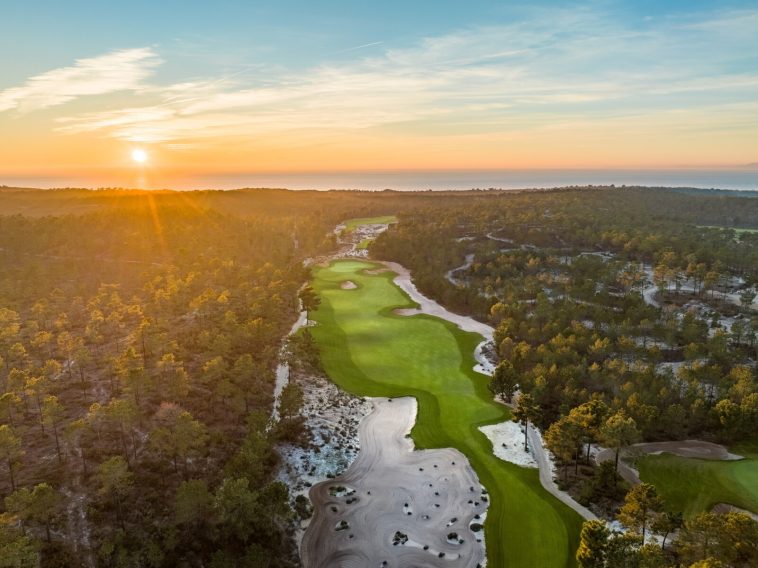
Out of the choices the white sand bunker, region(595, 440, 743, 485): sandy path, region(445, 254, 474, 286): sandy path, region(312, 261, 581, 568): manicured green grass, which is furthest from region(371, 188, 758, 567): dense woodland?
region(312, 261, 581, 568): manicured green grass

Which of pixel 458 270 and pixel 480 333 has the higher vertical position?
pixel 458 270

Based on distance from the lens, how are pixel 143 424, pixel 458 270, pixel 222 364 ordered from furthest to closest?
1. pixel 458 270
2. pixel 222 364
3. pixel 143 424

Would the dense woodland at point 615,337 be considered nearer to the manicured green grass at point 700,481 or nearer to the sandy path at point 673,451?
the sandy path at point 673,451

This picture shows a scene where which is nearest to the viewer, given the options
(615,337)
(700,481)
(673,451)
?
(700,481)

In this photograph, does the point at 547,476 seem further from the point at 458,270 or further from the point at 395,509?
the point at 458,270

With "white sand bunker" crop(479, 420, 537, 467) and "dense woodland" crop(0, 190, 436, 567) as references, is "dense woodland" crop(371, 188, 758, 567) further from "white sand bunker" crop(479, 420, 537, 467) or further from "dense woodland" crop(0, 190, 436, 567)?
"dense woodland" crop(0, 190, 436, 567)

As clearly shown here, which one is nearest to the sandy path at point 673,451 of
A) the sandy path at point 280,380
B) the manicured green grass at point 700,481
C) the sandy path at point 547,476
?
the manicured green grass at point 700,481

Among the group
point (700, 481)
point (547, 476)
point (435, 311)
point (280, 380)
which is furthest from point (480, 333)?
point (700, 481)

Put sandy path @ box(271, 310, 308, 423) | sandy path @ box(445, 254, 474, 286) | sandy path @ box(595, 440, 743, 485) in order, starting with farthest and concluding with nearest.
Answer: sandy path @ box(445, 254, 474, 286)
sandy path @ box(271, 310, 308, 423)
sandy path @ box(595, 440, 743, 485)
